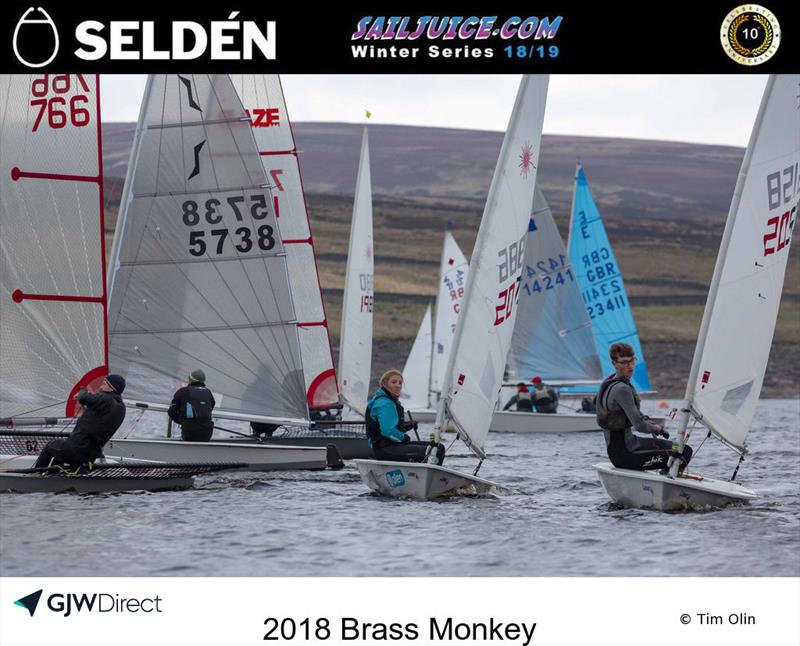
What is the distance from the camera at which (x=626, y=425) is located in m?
14.6

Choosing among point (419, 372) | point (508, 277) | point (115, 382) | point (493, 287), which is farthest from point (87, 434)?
point (419, 372)

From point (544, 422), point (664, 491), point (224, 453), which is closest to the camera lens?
point (664, 491)

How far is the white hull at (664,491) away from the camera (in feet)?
47.8

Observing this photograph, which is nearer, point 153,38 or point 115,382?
point 153,38

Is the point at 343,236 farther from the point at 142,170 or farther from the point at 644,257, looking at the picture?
the point at 142,170

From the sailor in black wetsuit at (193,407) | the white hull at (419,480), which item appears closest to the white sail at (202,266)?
the sailor in black wetsuit at (193,407)

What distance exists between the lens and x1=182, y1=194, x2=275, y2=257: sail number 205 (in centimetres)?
1994

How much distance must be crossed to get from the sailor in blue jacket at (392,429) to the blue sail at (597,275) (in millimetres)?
19149

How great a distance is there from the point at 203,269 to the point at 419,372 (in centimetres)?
2002

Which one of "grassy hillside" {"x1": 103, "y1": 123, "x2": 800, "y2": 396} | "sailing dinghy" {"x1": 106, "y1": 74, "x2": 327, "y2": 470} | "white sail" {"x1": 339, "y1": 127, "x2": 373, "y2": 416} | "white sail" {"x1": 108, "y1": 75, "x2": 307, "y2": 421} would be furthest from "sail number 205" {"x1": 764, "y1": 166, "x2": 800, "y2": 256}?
"grassy hillside" {"x1": 103, "y1": 123, "x2": 800, "y2": 396}

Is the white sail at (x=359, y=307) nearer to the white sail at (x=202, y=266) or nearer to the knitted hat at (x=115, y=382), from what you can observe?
the white sail at (x=202, y=266)

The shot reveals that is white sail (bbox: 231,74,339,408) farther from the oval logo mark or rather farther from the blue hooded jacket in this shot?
the oval logo mark
